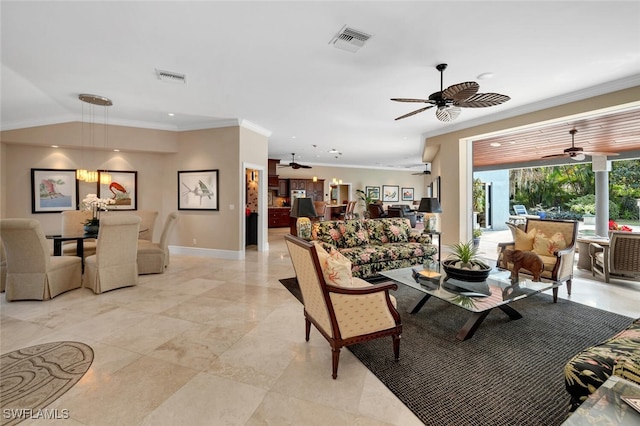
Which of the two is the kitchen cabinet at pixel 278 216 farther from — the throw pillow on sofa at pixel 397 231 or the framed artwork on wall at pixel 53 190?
the throw pillow on sofa at pixel 397 231

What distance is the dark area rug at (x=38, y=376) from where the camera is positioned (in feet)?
5.46

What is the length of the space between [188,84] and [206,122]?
1.96m

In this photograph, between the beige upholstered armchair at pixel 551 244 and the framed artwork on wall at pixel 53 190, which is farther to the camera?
the framed artwork on wall at pixel 53 190

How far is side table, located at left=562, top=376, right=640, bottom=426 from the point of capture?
0.85 meters

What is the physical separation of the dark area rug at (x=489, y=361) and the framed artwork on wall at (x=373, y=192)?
34.0 feet

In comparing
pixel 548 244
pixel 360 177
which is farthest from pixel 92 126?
pixel 360 177

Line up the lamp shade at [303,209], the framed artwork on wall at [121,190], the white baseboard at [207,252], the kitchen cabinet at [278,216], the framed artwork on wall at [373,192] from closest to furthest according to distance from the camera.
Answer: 1. the lamp shade at [303,209]
2. the white baseboard at [207,252]
3. the framed artwork on wall at [121,190]
4. the kitchen cabinet at [278,216]
5. the framed artwork on wall at [373,192]

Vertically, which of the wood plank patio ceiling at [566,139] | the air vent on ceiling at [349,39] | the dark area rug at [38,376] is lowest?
the dark area rug at [38,376]

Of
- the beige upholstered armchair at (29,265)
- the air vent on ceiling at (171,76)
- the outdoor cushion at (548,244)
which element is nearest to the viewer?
the beige upholstered armchair at (29,265)

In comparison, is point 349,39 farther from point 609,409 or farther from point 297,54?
point 609,409

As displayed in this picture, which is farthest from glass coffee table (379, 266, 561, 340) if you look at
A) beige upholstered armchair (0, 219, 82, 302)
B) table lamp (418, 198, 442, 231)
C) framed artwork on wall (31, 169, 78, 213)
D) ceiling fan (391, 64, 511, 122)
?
framed artwork on wall (31, 169, 78, 213)

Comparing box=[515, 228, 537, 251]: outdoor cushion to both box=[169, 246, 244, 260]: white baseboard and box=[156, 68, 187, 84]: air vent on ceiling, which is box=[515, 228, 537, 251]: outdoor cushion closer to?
box=[169, 246, 244, 260]: white baseboard

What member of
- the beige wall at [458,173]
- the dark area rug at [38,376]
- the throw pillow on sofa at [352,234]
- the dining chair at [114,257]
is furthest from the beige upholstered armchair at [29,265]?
the beige wall at [458,173]

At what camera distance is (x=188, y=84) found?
381 centimetres
